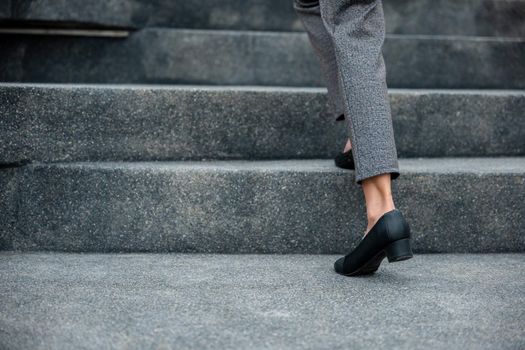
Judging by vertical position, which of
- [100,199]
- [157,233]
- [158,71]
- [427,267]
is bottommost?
[427,267]

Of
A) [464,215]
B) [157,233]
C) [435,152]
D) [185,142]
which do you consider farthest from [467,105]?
[157,233]

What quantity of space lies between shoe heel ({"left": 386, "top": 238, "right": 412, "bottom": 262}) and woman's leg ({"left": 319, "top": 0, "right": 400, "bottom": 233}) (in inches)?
3.5

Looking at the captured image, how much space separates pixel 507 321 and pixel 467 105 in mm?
965

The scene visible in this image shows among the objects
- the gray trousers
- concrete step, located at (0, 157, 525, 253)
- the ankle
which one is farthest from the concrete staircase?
the gray trousers

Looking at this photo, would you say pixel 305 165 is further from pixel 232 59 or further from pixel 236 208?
pixel 232 59

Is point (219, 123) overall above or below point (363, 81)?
below

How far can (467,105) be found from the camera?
2096mm

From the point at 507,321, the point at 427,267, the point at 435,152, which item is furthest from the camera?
the point at 435,152

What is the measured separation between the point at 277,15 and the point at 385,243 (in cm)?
136

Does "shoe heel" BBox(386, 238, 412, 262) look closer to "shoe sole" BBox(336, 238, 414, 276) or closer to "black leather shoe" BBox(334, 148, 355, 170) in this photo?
"shoe sole" BBox(336, 238, 414, 276)

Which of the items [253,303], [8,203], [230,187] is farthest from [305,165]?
[8,203]

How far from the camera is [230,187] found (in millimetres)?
1781

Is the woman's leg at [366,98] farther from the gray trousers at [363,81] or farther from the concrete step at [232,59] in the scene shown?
the concrete step at [232,59]

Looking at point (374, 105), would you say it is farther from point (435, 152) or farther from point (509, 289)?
point (435, 152)
